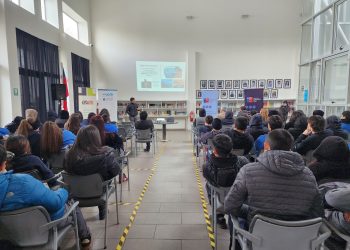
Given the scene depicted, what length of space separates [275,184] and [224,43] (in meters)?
11.2

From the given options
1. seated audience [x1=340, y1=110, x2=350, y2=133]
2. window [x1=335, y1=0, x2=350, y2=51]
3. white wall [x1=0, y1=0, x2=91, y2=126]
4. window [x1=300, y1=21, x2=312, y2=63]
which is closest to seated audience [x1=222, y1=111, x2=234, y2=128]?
seated audience [x1=340, y1=110, x2=350, y2=133]

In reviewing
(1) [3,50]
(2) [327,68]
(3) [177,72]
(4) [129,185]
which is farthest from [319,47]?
(1) [3,50]

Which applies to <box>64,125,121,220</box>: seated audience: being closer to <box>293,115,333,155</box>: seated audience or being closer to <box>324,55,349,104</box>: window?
<box>293,115,333,155</box>: seated audience

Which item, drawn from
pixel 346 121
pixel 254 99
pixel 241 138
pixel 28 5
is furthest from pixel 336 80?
pixel 28 5

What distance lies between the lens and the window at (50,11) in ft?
27.5

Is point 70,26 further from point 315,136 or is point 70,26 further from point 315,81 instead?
point 315,136

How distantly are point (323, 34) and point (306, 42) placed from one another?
118cm

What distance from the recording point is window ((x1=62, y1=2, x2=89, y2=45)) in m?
9.99

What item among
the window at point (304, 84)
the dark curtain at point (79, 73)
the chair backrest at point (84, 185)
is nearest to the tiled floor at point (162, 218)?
the chair backrest at point (84, 185)

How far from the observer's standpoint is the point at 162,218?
3.24 m

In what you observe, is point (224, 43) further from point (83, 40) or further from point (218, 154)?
point (218, 154)

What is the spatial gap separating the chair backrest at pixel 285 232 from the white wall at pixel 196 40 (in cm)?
1046

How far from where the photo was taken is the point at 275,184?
1.65 meters

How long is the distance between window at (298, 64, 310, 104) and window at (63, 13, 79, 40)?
908 centimetres
